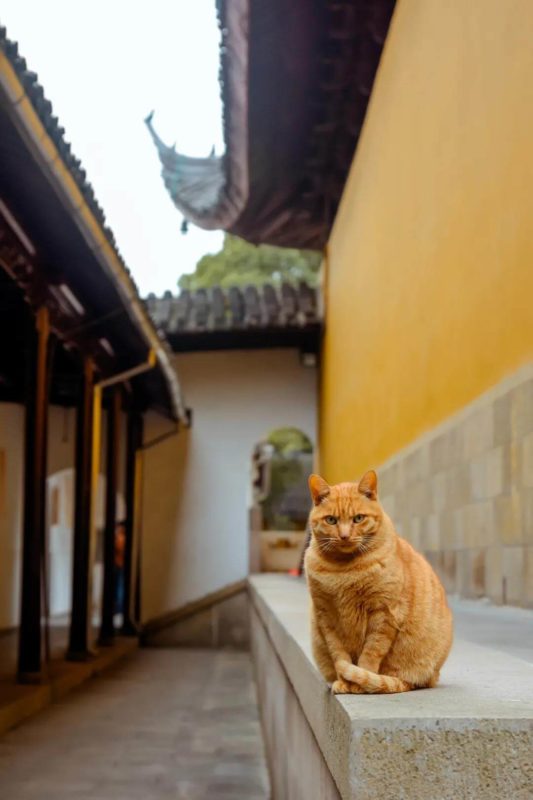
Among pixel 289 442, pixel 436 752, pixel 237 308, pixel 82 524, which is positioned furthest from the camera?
pixel 289 442

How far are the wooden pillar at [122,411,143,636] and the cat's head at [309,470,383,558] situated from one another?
11.0 metres

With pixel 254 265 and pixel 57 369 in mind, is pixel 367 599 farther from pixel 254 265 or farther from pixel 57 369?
pixel 254 265

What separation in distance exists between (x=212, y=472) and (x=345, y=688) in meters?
12.4

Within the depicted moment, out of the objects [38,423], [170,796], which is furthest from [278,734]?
[38,423]

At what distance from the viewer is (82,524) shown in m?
9.00

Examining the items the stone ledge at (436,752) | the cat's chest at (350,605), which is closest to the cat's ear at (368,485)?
the cat's chest at (350,605)

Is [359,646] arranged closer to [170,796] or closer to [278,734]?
[278,734]

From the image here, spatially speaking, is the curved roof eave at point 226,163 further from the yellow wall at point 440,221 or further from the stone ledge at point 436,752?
the stone ledge at point 436,752

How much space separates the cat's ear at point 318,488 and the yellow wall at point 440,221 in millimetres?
2128

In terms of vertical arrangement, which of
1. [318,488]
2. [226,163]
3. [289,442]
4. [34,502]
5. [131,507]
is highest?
[226,163]

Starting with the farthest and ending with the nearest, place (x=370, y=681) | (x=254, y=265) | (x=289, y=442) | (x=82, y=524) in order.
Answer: (x=254, y=265), (x=289, y=442), (x=82, y=524), (x=370, y=681)

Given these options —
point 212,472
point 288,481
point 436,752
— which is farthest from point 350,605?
point 288,481

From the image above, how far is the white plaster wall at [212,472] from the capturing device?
45.8 ft

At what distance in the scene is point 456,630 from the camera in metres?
3.46
